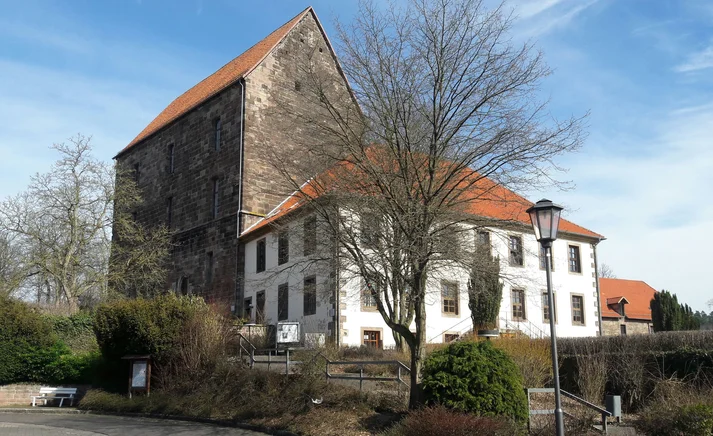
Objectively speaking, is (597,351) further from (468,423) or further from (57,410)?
(57,410)

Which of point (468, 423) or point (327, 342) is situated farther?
point (327, 342)

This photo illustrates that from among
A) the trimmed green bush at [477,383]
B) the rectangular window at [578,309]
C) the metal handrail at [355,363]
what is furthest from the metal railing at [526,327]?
the trimmed green bush at [477,383]

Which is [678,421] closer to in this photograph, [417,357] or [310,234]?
[417,357]

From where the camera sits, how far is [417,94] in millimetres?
14992

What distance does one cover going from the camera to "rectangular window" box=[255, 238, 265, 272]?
30.7m

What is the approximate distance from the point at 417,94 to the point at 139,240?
25.8 metres

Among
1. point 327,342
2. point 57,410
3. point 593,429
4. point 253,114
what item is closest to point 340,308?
point 327,342

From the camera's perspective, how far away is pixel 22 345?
2430cm

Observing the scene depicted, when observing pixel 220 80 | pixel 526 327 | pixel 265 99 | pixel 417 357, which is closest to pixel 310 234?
pixel 417 357

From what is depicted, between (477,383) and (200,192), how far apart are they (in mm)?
26265

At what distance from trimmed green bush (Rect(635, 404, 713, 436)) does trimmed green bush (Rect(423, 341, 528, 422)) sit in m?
2.28

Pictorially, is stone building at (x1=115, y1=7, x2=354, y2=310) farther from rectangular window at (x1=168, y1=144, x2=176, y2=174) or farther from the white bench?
the white bench

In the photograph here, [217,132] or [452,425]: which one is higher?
[217,132]

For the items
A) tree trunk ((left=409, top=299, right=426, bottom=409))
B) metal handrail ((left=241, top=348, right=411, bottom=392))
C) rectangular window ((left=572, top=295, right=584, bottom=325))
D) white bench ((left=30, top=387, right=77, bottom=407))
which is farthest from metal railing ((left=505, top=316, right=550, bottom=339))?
white bench ((left=30, top=387, right=77, bottom=407))
